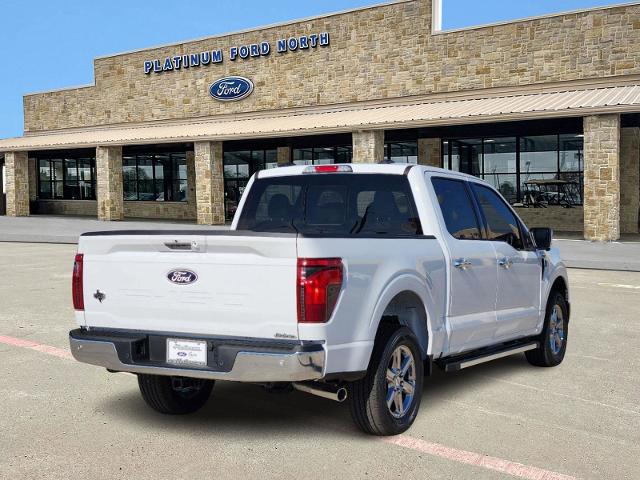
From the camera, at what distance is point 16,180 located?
38875 millimetres

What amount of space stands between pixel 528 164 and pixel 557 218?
7.87 feet

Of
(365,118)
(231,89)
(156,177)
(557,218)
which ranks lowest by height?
(557,218)

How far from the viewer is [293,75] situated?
3384 cm

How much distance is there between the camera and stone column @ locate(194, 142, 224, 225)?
105 ft

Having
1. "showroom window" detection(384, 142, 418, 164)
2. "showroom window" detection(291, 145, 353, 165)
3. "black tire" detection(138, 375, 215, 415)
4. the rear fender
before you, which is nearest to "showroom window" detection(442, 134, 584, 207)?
"showroom window" detection(384, 142, 418, 164)

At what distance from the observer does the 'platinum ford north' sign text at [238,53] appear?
33.1 m

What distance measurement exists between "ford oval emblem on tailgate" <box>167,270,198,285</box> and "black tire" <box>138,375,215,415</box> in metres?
1.01

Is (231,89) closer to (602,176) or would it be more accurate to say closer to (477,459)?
(602,176)

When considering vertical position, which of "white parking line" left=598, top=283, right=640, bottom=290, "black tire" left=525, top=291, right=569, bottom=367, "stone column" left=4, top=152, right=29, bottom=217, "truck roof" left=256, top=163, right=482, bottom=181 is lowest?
"white parking line" left=598, top=283, right=640, bottom=290

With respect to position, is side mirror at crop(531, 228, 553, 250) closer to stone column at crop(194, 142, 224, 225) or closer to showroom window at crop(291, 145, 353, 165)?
stone column at crop(194, 142, 224, 225)

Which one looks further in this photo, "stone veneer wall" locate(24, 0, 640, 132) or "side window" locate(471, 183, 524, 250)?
"stone veneer wall" locate(24, 0, 640, 132)

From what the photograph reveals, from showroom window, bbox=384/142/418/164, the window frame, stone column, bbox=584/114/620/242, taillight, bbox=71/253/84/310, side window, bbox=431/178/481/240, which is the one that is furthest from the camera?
the window frame

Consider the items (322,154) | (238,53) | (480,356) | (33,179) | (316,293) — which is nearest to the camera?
(316,293)

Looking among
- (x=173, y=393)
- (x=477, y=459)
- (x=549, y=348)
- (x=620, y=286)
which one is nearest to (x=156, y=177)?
(x=620, y=286)
